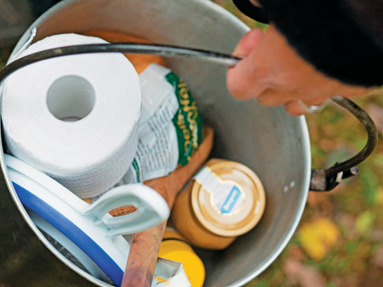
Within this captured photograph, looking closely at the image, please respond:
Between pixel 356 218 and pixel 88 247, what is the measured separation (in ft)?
2.57

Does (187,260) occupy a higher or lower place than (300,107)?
lower

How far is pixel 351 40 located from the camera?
237 millimetres

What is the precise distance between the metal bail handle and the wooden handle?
0.75 ft

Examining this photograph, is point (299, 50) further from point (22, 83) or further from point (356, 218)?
point (356, 218)

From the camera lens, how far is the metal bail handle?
1.44ft

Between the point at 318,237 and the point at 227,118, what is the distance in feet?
1.46

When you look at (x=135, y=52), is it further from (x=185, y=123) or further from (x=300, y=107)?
(x=185, y=123)

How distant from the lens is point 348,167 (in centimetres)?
51

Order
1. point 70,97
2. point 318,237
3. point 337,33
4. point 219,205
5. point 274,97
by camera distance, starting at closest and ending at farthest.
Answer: point 337,33, point 274,97, point 70,97, point 219,205, point 318,237

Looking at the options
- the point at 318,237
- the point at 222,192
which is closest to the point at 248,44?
the point at 222,192

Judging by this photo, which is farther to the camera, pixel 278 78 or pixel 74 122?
pixel 74 122

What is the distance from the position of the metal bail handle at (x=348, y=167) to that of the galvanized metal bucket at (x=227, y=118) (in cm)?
3

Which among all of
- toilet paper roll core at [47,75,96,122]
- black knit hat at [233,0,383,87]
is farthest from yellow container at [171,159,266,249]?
black knit hat at [233,0,383,87]

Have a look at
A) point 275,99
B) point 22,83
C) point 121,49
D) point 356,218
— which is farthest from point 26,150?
point 356,218
